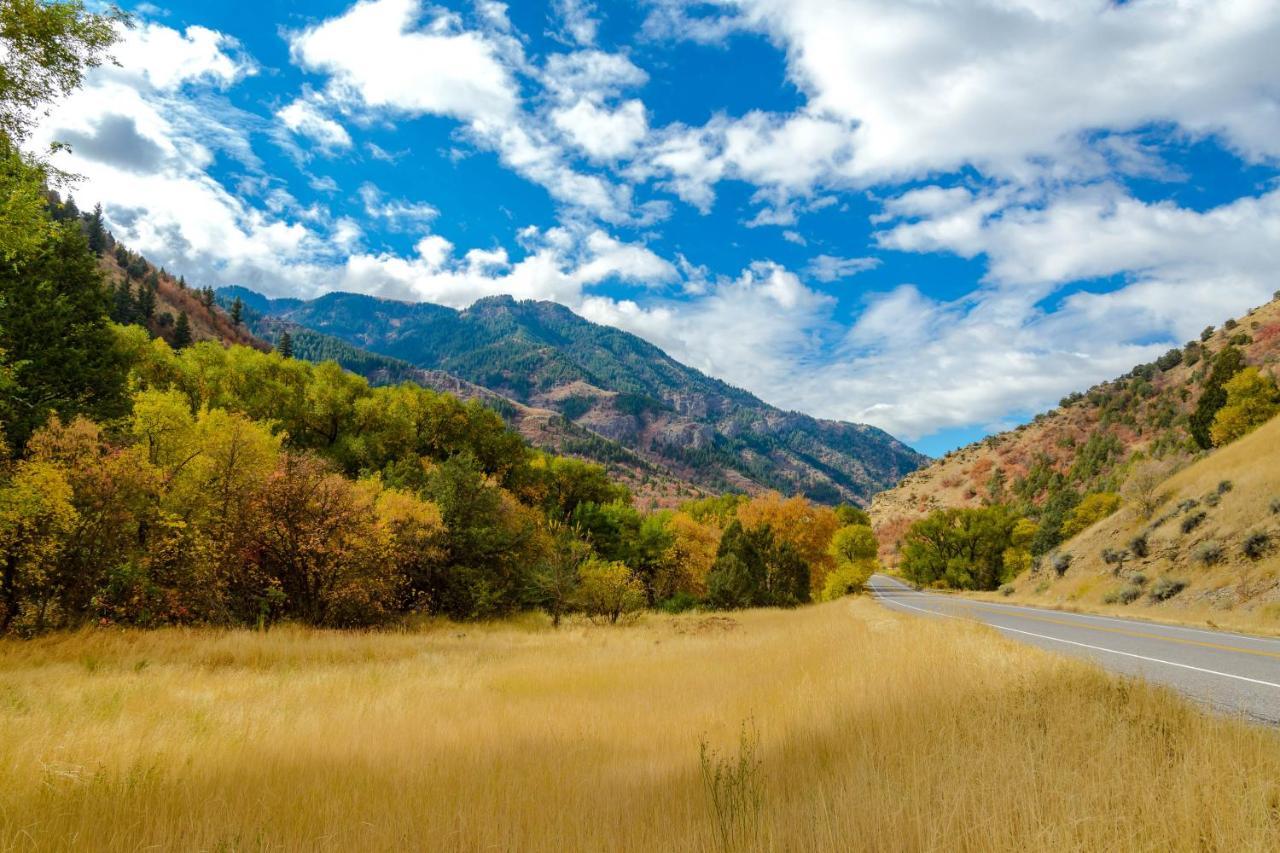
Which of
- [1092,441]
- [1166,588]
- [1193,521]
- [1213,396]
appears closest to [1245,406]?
[1213,396]

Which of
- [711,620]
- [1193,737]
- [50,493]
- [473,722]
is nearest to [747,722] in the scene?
[473,722]

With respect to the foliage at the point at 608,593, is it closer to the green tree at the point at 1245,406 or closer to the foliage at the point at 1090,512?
the foliage at the point at 1090,512

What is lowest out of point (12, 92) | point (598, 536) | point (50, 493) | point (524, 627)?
point (524, 627)

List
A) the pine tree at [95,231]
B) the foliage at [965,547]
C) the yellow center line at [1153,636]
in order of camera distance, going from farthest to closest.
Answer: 1. the pine tree at [95,231]
2. the foliage at [965,547]
3. the yellow center line at [1153,636]

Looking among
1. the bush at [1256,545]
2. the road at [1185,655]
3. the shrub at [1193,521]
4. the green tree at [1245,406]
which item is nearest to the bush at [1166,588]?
the bush at [1256,545]

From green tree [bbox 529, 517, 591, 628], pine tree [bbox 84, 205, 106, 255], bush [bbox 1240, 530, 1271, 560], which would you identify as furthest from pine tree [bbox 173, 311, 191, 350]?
bush [bbox 1240, 530, 1271, 560]

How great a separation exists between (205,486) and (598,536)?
3671 centimetres

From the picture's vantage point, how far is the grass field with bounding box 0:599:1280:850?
4.16m

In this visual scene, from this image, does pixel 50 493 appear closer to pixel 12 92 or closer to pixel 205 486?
pixel 205 486

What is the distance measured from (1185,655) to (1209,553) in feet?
66.7

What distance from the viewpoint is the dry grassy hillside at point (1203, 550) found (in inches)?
1009

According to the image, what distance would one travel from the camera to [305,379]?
55.6 m

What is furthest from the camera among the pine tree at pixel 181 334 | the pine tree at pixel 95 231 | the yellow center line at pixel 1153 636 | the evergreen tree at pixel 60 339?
the pine tree at pixel 95 231

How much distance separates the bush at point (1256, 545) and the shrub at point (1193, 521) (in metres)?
6.01
